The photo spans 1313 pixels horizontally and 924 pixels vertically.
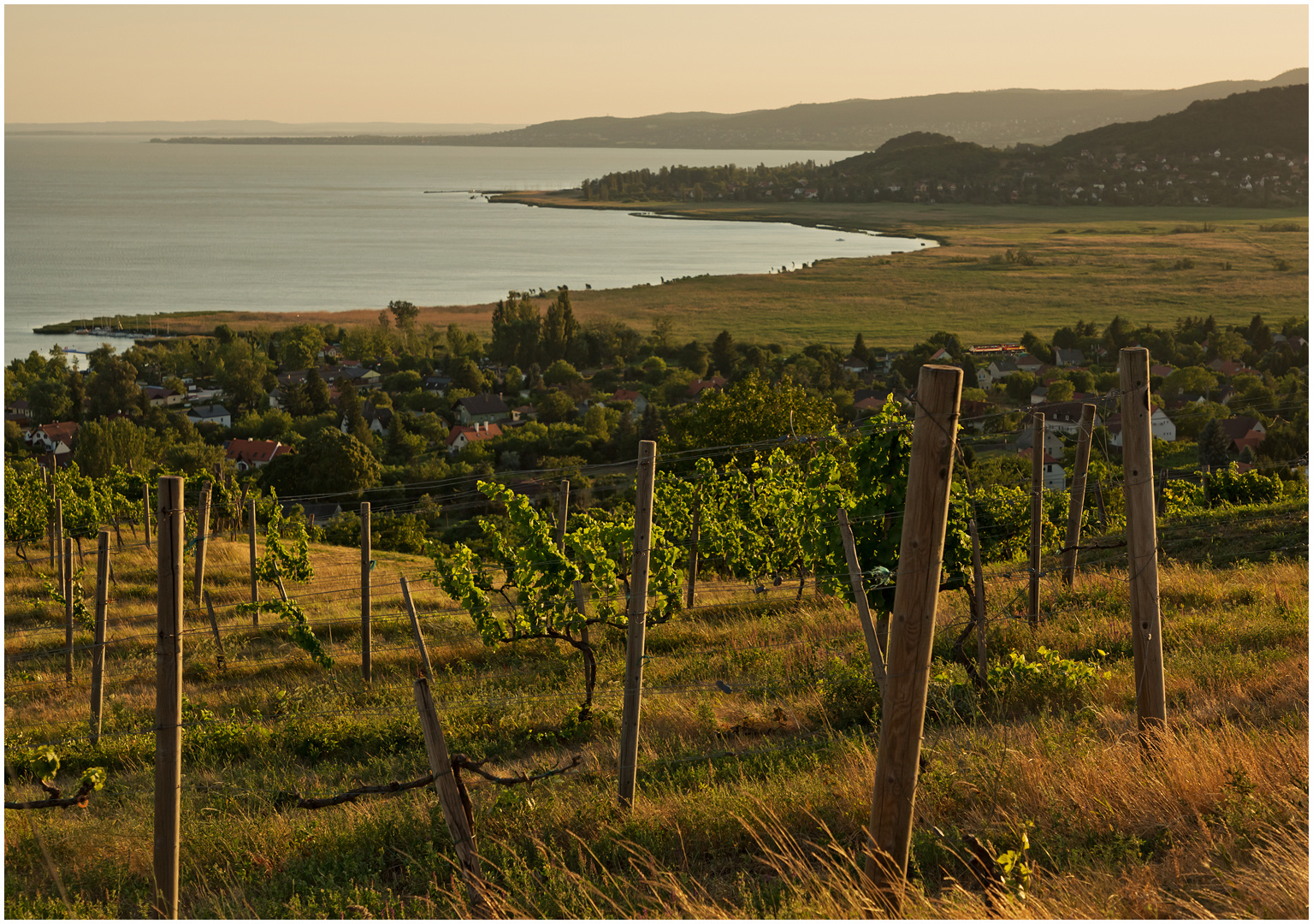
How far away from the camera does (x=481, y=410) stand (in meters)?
76.4

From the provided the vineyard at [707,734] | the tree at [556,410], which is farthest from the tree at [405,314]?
the vineyard at [707,734]

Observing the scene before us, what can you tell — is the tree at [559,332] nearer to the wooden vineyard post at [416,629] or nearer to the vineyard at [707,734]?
the vineyard at [707,734]

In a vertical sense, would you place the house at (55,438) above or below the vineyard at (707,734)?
below

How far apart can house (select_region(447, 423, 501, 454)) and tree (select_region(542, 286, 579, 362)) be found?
31975 millimetres

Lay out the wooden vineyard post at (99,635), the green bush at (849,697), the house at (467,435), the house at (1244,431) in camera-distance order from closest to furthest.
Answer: the green bush at (849,697), the wooden vineyard post at (99,635), the house at (1244,431), the house at (467,435)

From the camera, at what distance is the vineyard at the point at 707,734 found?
173 inches

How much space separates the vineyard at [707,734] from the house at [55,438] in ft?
189

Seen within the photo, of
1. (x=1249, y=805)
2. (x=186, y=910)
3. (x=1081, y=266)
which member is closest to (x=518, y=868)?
(x=186, y=910)

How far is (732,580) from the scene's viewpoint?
1938 centimetres

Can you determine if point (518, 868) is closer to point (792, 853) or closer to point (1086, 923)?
point (792, 853)

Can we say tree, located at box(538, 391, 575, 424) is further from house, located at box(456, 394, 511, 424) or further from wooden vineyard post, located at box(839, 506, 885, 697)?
wooden vineyard post, located at box(839, 506, 885, 697)

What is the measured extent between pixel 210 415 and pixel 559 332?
3484 cm

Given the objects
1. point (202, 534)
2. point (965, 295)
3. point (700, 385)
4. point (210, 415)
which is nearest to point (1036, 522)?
point (202, 534)

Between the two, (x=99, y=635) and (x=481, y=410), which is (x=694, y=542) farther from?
(x=481, y=410)
